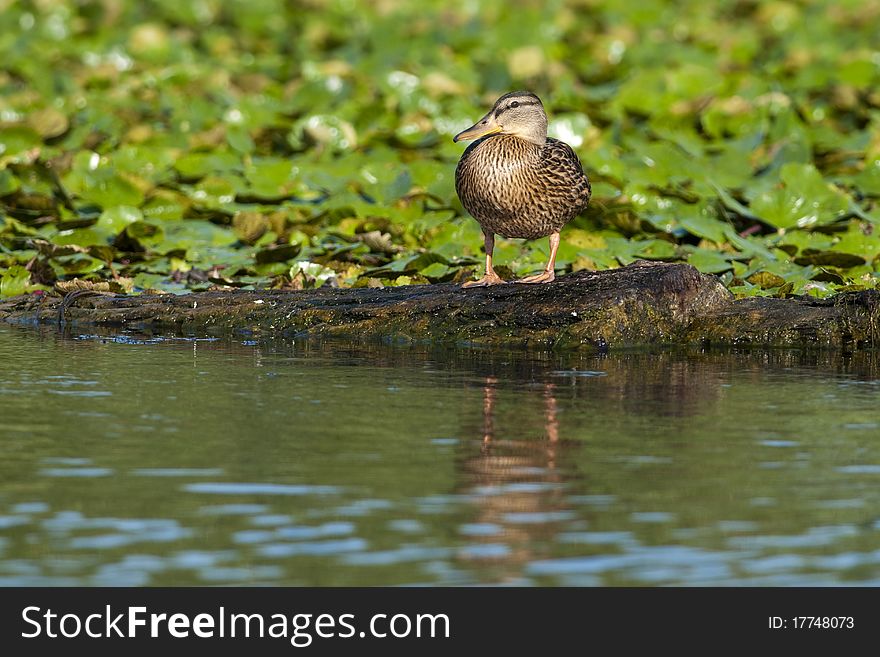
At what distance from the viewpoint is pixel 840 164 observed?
14.9m

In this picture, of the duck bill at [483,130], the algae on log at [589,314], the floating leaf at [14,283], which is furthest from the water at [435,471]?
the floating leaf at [14,283]

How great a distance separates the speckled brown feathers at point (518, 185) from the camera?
33.7ft

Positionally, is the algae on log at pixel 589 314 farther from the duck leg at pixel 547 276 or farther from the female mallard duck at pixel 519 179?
the female mallard duck at pixel 519 179

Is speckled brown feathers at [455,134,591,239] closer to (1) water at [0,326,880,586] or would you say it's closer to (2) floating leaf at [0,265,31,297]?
(1) water at [0,326,880,586]

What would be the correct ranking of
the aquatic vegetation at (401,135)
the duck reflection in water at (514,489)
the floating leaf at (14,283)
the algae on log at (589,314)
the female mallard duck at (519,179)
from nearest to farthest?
the duck reflection in water at (514,489) < the algae on log at (589,314) < the female mallard duck at (519,179) < the floating leaf at (14,283) < the aquatic vegetation at (401,135)

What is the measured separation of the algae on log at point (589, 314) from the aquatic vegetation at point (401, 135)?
1223 millimetres

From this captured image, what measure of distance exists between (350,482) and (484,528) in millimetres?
762

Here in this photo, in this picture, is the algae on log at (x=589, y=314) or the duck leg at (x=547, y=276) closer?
the algae on log at (x=589, y=314)

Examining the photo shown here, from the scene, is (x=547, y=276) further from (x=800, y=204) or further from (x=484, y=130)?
(x=800, y=204)

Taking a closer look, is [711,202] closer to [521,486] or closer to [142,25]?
[521,486]

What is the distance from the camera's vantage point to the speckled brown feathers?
33.7ft

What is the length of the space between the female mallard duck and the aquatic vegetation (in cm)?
97

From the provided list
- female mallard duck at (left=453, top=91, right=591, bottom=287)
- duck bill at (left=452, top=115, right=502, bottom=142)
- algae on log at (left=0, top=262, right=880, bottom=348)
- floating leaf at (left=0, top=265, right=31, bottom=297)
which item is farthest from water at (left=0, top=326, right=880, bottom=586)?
floating leaf at (left=0, top=265, right=31, bottom=297)

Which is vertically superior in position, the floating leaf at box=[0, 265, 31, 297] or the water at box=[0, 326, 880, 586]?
the floating leaf at box=[0, 265, 31, 297]
